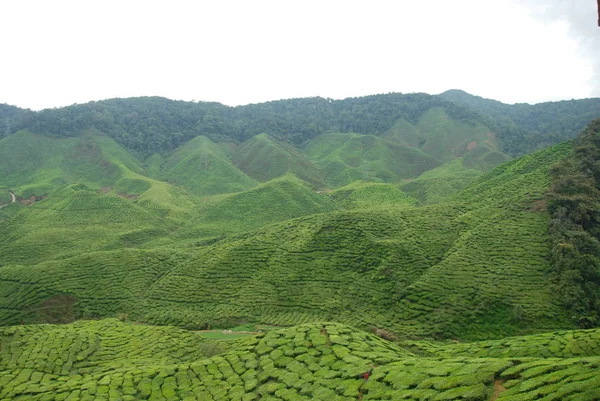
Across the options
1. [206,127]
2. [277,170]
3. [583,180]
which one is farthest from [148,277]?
[206,127]

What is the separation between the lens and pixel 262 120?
521 feet

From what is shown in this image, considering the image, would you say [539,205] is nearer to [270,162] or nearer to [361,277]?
[361,277]

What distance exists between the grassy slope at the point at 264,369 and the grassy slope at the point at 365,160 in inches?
3347

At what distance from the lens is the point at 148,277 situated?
42.6 m

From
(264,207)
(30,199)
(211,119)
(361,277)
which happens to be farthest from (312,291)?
(211,119)

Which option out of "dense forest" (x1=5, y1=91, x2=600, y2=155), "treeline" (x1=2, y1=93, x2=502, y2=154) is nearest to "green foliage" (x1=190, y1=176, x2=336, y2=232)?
"dense forest" (x1=5, y1=91, x2=600, y2=155)

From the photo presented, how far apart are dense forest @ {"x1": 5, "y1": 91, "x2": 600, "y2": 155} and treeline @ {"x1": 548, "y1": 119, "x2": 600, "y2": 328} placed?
290 ft

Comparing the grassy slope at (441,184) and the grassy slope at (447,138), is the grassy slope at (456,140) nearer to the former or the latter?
the grassy slope at (447,138)

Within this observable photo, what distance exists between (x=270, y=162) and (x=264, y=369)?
100m

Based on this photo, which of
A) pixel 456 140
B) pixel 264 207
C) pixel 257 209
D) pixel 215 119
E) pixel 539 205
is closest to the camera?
pixel 539 205

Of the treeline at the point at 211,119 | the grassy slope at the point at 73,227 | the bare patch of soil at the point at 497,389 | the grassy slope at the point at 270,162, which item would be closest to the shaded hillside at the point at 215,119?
the treeline at the point at 211,119

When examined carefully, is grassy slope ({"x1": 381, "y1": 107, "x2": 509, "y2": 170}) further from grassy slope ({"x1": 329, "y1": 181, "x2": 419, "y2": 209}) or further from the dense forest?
grassy slope ({"x1": 329, "y1": 181, "x2": 419, "y2": 209})

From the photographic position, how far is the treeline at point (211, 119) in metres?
133

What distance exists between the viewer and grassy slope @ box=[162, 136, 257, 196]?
102312 millimetres
